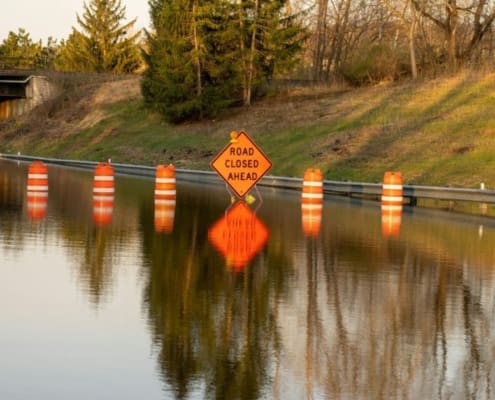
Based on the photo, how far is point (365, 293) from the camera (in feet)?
45.3

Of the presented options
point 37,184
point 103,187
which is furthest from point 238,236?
point 37,184

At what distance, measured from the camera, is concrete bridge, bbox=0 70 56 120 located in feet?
287

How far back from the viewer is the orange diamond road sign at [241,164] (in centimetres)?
2853

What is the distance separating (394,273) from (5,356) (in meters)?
7.25

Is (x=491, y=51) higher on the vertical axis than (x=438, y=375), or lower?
higher

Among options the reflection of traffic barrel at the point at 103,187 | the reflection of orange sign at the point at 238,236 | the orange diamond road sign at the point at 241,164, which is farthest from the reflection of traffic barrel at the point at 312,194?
the reflection of traffic barrel at the point at 103,187

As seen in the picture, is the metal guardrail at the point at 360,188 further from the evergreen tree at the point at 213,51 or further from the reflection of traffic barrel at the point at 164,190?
the evergreen tree at the point at 213,51

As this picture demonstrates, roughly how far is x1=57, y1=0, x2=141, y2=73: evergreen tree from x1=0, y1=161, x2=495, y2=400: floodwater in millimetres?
78249

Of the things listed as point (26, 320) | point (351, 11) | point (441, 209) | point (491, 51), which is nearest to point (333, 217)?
point (441, 209)

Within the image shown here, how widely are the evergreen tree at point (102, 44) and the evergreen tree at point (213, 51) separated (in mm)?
33182

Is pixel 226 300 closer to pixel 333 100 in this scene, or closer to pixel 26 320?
pixel 26 320

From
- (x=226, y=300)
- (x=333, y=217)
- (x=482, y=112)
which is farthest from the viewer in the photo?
(x=482, y=112)

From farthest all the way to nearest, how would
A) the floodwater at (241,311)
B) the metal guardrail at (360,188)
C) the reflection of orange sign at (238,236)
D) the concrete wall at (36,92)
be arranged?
1. the concrete wall at (36,92)
2. the metal guardrail at (360,188)
3. the reflection of orange sign at (238,236)
4. the floodwater at (241,311)

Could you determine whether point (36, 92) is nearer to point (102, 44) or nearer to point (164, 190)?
point (102, 44)
